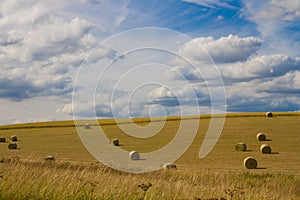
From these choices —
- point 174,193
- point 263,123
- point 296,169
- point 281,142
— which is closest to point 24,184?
point 174,193

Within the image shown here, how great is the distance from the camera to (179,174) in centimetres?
1758

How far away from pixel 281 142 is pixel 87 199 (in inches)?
1482

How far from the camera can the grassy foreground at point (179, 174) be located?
29.3 feet

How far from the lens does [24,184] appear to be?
9.18 metres

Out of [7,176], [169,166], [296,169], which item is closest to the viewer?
[7,176]

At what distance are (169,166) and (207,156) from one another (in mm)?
11097

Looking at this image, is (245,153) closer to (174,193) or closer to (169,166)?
(169,166)

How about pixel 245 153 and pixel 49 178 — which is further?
pixel 245 153

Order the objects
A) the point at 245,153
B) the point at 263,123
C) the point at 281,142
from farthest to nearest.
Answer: the point at 263,123
the point at 281,142
the point at 245,153

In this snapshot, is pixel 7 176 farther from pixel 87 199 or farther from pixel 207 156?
pixel 207 156

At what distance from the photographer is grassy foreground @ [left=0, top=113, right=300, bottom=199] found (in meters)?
8.92

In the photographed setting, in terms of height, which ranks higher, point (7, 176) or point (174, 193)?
point (7, 176)

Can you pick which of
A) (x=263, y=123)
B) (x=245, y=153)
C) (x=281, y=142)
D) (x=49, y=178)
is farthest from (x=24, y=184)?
(x=263, y=123)

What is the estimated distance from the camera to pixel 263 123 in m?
63.3
